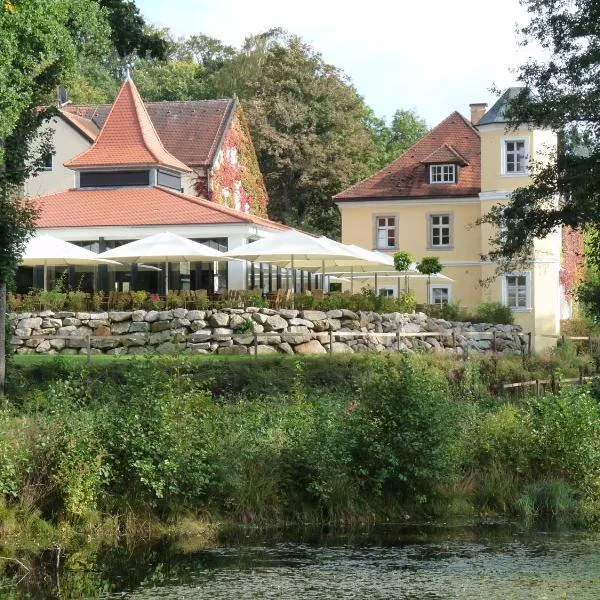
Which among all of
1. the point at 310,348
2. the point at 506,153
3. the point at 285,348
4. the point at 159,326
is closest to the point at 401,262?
the point at 506,153

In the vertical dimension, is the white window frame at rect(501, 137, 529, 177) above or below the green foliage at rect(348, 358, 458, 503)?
above

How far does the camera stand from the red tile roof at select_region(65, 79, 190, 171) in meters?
43.9

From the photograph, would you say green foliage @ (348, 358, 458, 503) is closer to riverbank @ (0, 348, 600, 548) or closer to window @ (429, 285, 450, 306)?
riverbank @ (0, 348, 600, 548)

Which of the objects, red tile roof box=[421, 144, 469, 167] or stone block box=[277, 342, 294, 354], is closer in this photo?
stone block box=[277, 342, 294, 354]

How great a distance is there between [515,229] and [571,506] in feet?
35.7

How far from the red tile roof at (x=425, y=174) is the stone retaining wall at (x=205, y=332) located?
18.0m

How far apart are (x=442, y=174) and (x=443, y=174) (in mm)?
46

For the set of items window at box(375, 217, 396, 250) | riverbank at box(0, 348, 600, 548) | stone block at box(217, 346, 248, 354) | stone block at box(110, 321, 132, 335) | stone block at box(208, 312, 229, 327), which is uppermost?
window at box(375, 217, 396, 250)

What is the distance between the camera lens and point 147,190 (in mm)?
43875

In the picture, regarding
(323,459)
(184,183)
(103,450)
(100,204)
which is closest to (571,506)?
(323,459)

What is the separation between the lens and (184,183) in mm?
51375

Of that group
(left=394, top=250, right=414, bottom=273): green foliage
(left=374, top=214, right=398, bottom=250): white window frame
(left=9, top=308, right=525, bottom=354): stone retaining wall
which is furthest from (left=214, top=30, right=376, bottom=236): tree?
(left=9, top=308, right=525, bottom=354): stone retaining wall

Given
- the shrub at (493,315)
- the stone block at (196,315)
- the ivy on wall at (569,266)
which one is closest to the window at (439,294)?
the ivy on wall at (569,266)

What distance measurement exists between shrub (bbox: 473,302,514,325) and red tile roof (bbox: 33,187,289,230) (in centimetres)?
695
